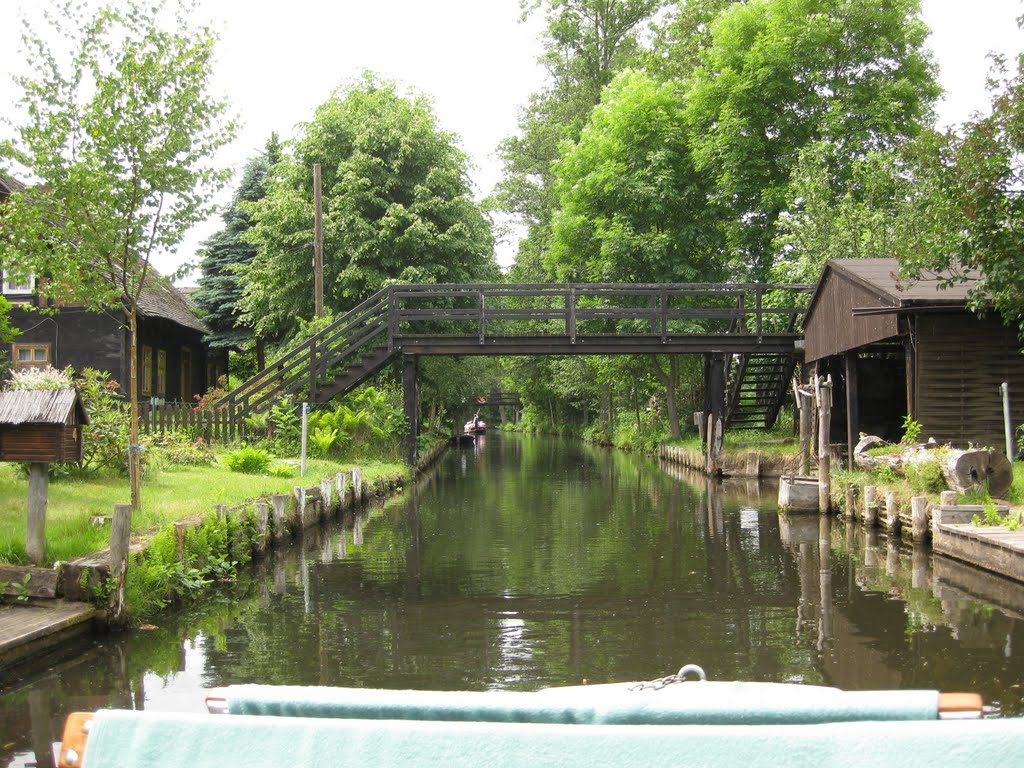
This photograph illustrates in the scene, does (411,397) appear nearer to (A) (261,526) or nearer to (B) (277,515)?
(B) (277,515)

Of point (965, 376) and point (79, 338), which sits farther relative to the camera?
point (79, 338)

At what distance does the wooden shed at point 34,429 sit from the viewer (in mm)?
10281

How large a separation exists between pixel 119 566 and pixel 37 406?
1.90m

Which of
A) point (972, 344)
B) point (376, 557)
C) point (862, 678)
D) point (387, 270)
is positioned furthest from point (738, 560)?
point (387, 270)

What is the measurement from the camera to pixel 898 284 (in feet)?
60.9

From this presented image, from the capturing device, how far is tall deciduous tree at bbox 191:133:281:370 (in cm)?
4041

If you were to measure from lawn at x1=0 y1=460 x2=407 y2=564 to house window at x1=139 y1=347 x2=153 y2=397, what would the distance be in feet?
40.8

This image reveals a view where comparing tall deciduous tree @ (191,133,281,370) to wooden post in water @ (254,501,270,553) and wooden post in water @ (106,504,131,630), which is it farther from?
wooden post in water @ (106,504,131,630)

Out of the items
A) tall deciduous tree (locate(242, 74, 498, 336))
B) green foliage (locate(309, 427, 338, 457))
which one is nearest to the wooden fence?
green foliage (locate(309, 427, 338, 457))

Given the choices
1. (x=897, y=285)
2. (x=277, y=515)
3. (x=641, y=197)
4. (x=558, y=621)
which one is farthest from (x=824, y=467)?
(x=641, y=197)

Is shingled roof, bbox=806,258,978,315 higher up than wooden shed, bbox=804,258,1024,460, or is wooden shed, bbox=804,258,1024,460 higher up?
shingled roof, bbox=806,258,978,315

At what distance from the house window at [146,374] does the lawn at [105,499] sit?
12442 millimetres

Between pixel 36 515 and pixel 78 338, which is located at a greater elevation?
pixel 78 338

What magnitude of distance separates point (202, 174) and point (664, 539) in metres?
9.13
